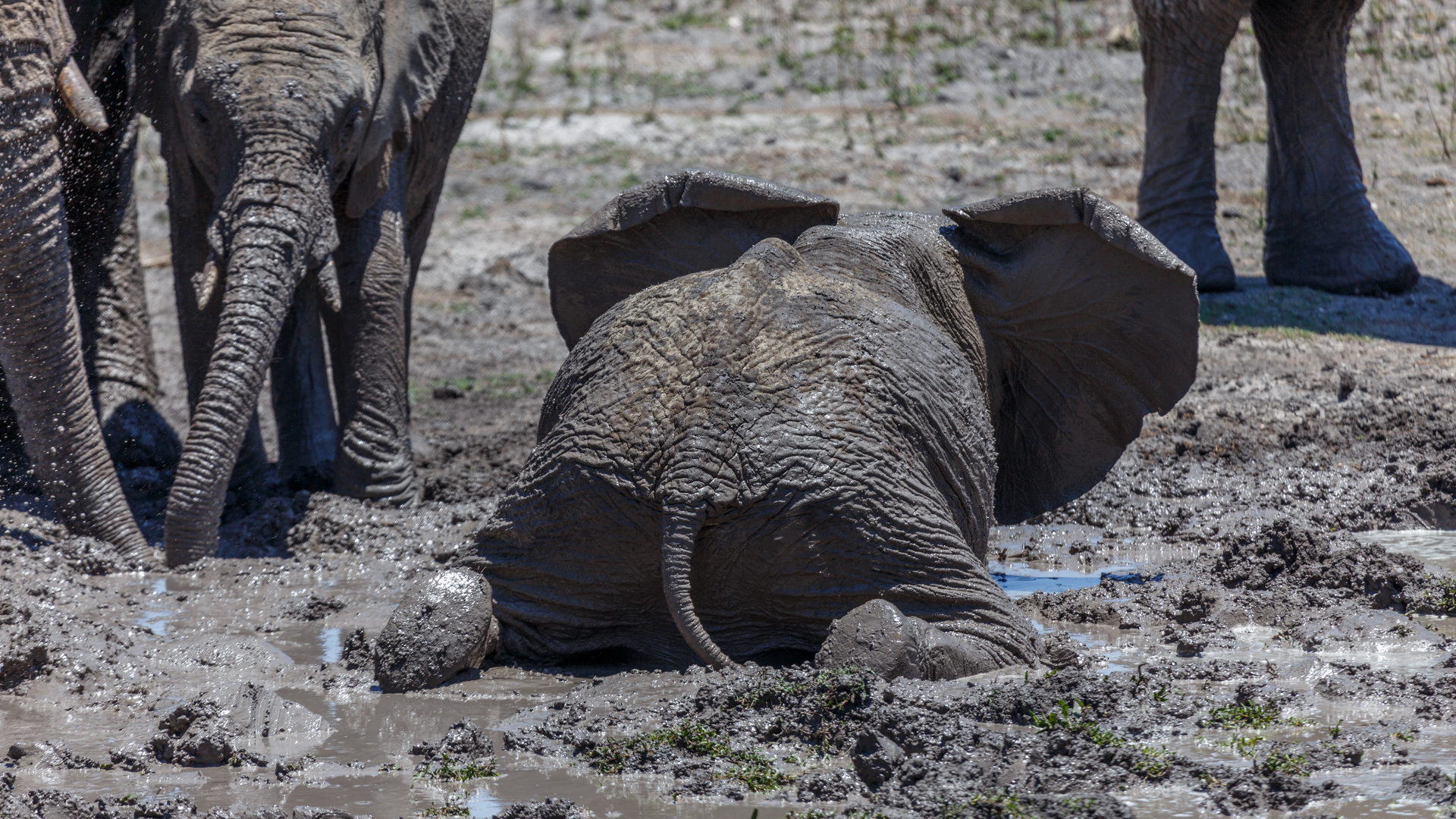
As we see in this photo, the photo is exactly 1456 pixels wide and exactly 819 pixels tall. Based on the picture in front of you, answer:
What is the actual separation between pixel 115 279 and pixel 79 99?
7.07ft

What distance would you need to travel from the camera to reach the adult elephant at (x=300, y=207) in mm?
4918

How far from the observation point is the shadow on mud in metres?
7.51

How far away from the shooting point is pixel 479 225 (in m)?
10.3

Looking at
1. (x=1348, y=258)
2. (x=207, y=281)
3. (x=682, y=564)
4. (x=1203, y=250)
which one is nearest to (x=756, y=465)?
(x=682, y=564)

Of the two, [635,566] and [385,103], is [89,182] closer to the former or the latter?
[385,103]

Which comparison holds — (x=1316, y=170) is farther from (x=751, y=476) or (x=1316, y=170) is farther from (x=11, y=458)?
(x=11, y=458)

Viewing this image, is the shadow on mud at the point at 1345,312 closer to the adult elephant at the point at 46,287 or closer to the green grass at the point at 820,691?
the green grass at the point at 820,691

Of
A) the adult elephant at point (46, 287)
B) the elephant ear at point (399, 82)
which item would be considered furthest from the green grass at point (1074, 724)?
the elephant ear at point (399, 82)

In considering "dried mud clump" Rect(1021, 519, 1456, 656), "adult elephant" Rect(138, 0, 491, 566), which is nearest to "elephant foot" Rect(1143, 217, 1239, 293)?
"dried mud clump" Rect(1021, 519, 1456, 656)

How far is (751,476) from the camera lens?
139 inches

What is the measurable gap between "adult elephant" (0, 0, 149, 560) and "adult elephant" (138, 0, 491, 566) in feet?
1.13

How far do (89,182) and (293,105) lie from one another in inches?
75.9

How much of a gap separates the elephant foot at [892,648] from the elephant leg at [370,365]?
9.04 ft

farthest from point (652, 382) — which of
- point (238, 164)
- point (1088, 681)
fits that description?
point (238, 164)
